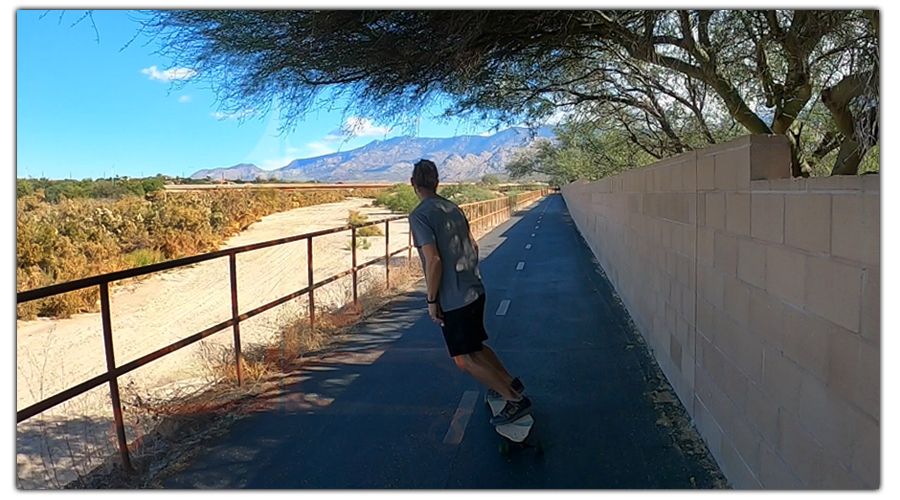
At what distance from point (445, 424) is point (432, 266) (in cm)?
142

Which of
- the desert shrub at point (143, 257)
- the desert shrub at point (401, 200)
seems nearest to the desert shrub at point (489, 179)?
the desert shrub at point (401, 200)

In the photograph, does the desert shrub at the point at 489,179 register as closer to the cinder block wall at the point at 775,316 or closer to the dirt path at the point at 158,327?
the dirt path at the point at 158,327

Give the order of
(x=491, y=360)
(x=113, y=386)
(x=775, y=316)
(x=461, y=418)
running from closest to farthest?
(x=775, y=316), (x=113, y=386), (x=491, y=360), (x=461, y=418)

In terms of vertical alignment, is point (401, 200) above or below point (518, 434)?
above

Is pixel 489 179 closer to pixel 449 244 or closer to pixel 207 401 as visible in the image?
pixel 207 401

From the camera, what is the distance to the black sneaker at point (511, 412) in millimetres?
4898

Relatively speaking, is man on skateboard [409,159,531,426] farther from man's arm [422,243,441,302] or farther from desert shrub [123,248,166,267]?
desert shrub [123,248,166,267]

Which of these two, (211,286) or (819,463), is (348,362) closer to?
(819,463)

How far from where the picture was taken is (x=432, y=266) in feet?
16.0

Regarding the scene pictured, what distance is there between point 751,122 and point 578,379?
3.97 meters

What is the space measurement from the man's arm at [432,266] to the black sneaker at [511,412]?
1.03 metres

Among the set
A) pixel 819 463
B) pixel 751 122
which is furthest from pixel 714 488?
pixel 751 122

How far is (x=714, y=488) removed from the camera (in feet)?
13.6

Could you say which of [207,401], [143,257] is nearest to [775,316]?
[207,401]
